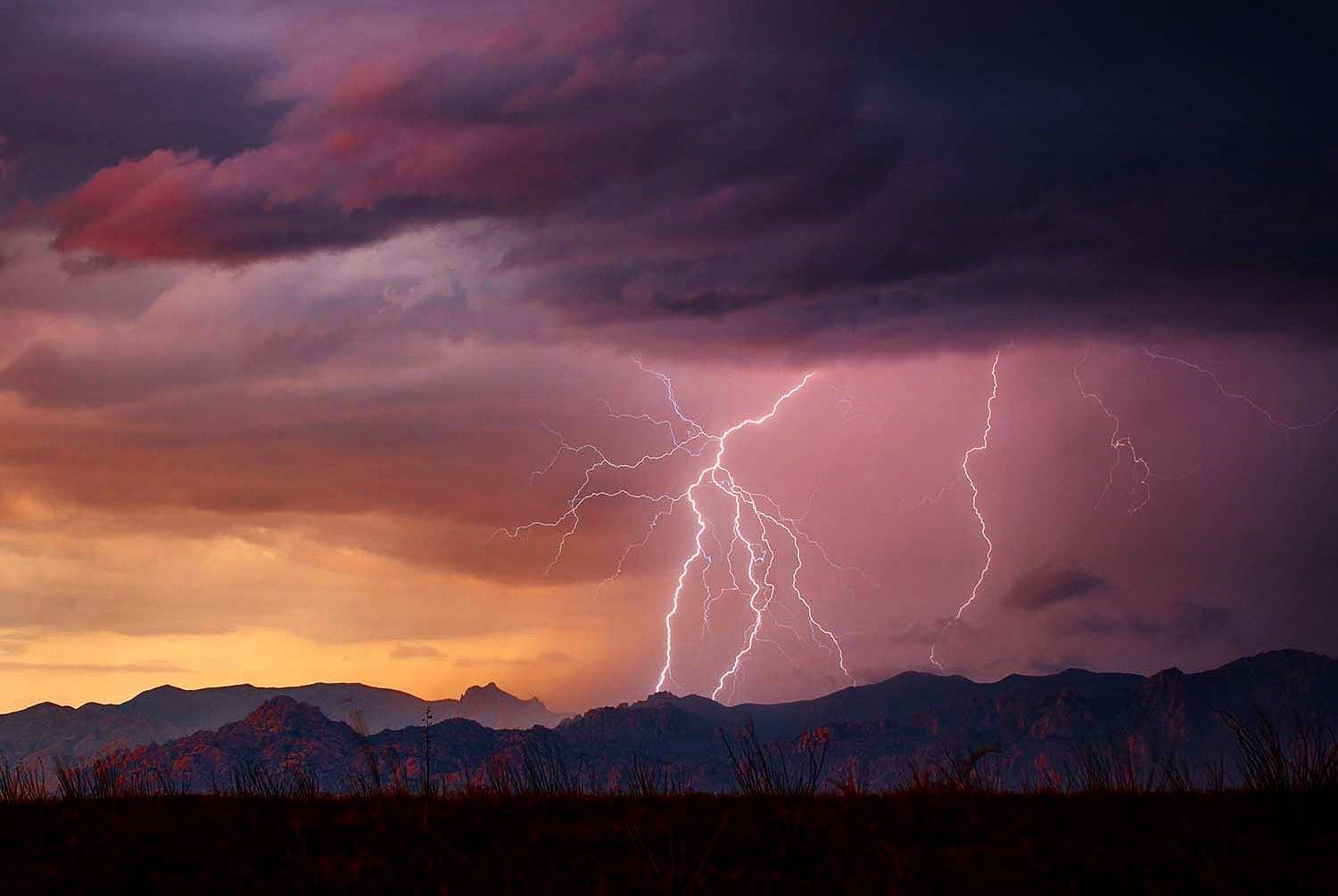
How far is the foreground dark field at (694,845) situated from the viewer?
1116 cm

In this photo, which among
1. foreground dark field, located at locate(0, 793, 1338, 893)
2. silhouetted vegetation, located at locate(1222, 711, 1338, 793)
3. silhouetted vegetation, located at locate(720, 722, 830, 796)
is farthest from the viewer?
silhouetted vegetation, located at locate(720, 722, 830, 796)

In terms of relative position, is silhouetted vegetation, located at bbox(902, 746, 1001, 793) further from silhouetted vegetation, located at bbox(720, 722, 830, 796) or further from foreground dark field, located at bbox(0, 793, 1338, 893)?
silhouetted vegetation, located at bbox(720, 722, 830, 796)

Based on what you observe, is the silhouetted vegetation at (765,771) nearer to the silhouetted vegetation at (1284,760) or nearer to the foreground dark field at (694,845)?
the foreground dark field at (694,845)

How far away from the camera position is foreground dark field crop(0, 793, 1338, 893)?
1116 centimetres

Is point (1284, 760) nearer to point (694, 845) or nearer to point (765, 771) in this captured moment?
point (765, 771)

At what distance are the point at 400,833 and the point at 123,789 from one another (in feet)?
16.6

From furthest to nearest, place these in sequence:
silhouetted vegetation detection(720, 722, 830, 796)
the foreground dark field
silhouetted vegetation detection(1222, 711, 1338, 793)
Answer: silhouetted vegetation detection(720, 722, 830, 796)
silhouetted vegetation detection(1222, 711, 1338, 793)
the foreground dark field

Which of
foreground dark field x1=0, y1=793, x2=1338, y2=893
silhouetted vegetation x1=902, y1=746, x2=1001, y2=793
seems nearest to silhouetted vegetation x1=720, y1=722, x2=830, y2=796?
foreground dark field x1=0, y1=793, x2=1338, y2=893

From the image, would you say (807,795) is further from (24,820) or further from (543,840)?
(24,820)

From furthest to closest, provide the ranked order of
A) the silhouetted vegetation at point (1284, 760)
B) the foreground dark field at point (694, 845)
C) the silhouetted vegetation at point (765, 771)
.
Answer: the silhouetted vegetation at point (765, 771) → the silhouetted vegetation at point (1284, 760) → the foreground dark field at point (694, 845)

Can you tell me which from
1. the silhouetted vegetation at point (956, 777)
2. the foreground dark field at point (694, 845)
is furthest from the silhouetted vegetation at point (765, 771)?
the silhouetted vegetation at point (956, 777)

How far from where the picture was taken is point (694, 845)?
12.4 meters

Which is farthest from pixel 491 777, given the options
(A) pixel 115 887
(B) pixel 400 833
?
(A) pixel 115 887

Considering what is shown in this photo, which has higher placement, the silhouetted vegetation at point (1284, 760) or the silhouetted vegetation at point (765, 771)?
the silhouetted vegetation at point (765, 771)
